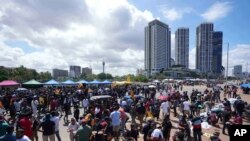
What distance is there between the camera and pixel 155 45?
189375 millimetres

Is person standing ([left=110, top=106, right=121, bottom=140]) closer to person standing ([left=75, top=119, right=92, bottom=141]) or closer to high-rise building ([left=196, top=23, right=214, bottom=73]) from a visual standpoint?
person standing ([left=75, top=119, right=92, bottom=141])

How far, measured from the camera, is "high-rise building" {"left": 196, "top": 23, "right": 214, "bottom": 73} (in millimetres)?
152500

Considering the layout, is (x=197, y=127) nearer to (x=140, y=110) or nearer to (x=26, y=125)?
(x=140, y=110)

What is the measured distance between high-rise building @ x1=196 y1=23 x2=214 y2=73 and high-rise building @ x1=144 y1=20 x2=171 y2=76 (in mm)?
25843

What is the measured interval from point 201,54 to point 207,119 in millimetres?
160394

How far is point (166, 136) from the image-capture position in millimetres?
12148

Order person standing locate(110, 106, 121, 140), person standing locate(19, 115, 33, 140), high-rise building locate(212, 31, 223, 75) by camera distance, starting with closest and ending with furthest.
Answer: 1. person standing locate(19, 115, 33, 140)
2. person standing locate(110, 106, 121, 140)
3. high-rise building locate(212, 31, 223, 75)

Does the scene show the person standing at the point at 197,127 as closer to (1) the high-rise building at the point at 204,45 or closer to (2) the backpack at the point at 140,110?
(2) the backpack at the point at 140,110

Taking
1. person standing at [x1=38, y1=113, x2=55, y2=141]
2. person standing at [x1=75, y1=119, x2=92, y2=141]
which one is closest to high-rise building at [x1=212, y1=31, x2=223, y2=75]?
person standing at [x1=38, y1=113, x2=55, y2=141]

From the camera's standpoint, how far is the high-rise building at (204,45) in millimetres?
152500

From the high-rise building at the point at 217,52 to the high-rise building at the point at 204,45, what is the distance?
265 cm

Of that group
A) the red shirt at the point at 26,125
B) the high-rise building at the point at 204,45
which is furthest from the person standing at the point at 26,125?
the high-rise building at the point at 204,45

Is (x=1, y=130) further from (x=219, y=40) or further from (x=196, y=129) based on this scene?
(x=219, y=40)

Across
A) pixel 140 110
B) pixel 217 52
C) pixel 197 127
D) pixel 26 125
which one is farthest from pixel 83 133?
pixel 217 52
